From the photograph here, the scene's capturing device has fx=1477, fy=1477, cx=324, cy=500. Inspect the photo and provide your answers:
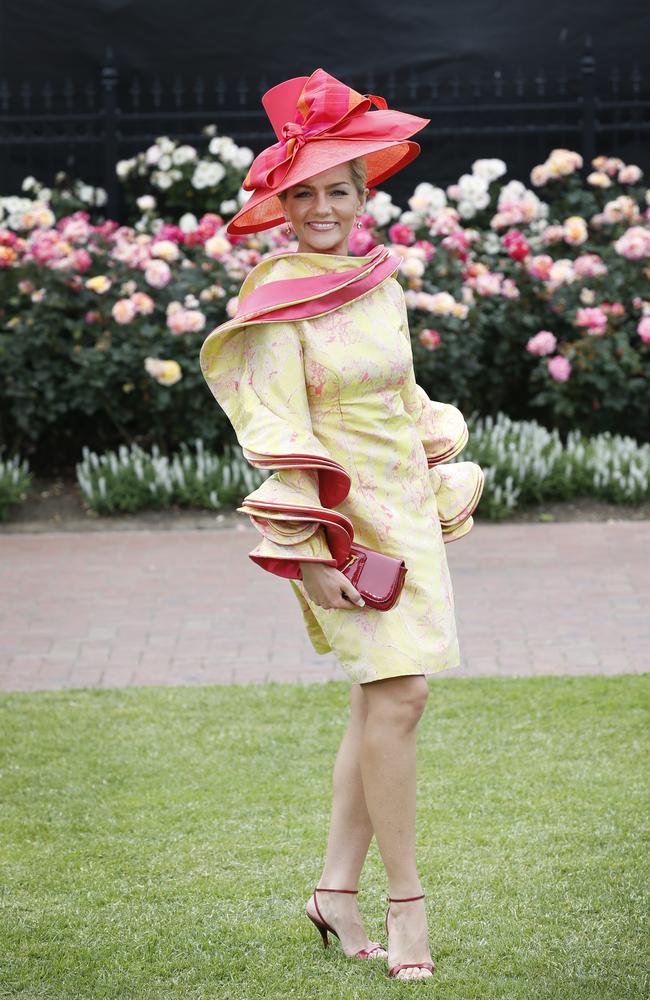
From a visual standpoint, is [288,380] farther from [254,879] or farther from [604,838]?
[604,838]

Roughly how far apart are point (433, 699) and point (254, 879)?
1.64 meters

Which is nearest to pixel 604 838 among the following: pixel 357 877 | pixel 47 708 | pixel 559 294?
pixel 357 877

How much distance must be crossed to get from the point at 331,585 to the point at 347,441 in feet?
1.07

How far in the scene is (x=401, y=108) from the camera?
10.4 m

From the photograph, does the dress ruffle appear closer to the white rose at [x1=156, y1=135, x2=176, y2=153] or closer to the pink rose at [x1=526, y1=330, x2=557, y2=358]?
the pink rose at [x1=526, y1=330, x2=557, y2=358]

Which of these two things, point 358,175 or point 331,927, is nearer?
point 358,175

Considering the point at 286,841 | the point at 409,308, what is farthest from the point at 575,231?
the point at 286,841

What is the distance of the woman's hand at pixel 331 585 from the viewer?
312 centimetres

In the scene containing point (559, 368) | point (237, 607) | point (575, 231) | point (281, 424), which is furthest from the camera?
point (575, 231)

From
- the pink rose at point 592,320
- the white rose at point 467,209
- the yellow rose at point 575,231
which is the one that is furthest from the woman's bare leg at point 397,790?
the white rose at point 467,209

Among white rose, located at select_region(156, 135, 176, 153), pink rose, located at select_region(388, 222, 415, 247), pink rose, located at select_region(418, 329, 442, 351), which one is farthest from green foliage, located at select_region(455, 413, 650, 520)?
white rose, located at select_region(156, 135, 176, 153)

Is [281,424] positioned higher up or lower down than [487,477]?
higher up

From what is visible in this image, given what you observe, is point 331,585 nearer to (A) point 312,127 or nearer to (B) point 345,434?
(B) point 345,434

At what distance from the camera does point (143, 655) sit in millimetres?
6090
